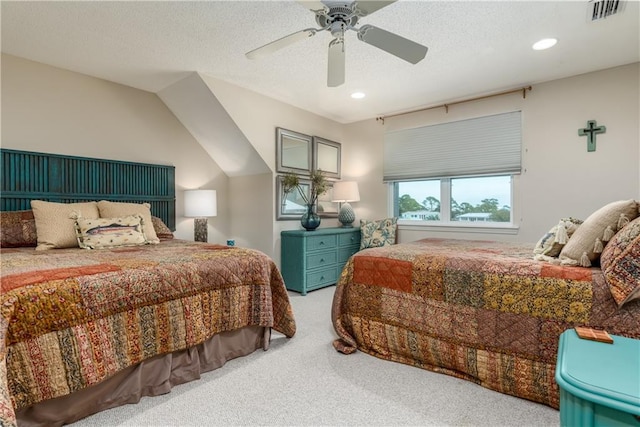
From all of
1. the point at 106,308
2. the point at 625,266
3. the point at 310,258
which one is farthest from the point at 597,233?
the point at 310,258

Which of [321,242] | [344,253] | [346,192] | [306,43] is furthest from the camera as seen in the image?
[346,192]

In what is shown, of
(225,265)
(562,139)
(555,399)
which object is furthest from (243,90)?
(555,399)

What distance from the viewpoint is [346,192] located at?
14.9ft

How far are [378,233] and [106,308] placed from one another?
11.1 feet

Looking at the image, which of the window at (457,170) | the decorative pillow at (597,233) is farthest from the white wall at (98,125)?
the decorative pillow at (597,233)

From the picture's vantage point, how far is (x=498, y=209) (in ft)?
12.8

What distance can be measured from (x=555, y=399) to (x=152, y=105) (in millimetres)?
4367

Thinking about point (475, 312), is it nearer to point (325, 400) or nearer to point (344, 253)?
point (325, 400)

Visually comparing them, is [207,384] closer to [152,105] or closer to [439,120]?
[152,105]

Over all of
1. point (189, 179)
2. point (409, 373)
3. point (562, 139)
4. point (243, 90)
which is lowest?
point (409, 373)

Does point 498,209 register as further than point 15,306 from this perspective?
Yes

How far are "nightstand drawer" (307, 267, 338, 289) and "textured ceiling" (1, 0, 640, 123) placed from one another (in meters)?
2.16

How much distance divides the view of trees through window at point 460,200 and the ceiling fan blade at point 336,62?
2442mm

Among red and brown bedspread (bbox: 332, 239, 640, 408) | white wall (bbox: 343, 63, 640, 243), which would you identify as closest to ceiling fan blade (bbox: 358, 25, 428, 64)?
red and brown bedspread (bbox: 332, 239, 640, 408)
